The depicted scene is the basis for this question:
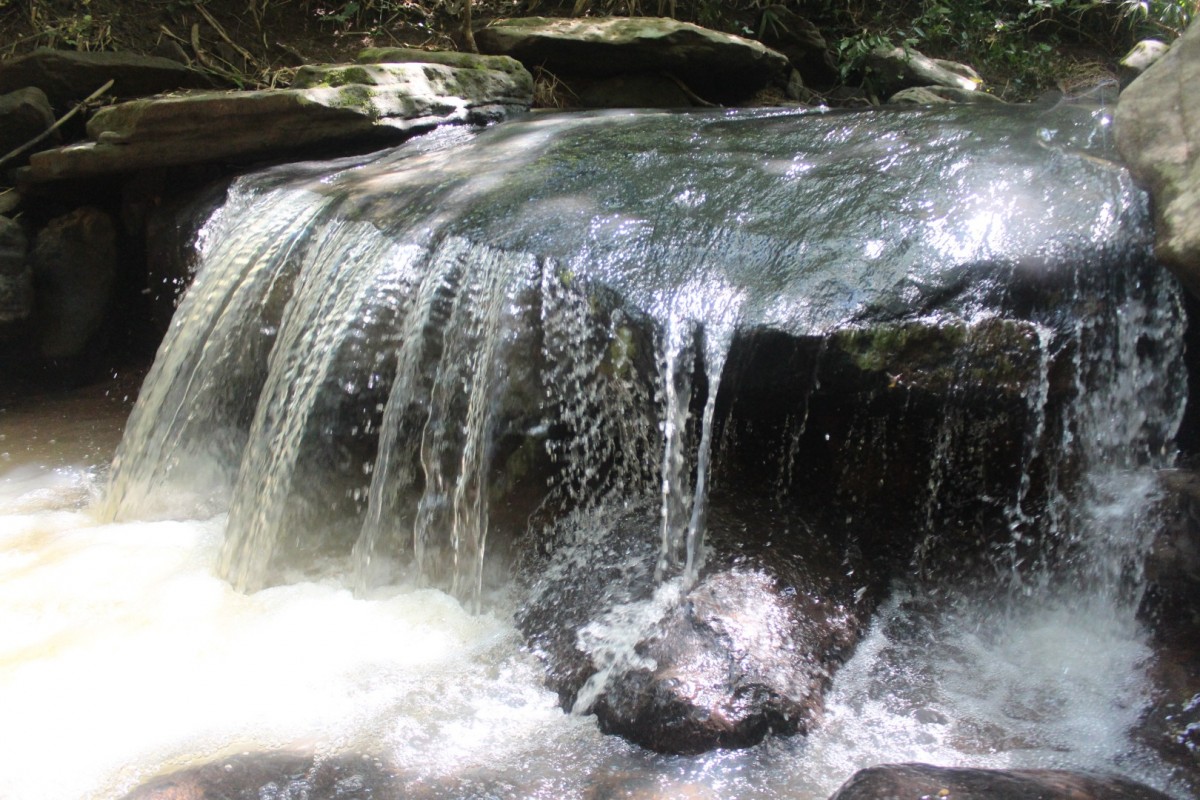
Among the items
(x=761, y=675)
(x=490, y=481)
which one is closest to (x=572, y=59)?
(x=490, y=481)

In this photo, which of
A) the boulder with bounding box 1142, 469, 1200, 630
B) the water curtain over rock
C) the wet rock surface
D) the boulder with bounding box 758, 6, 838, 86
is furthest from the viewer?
the boulder with bounding box 758, 6, 838, 86

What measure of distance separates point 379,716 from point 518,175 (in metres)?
2.20

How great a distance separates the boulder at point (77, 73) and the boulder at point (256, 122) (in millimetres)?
561

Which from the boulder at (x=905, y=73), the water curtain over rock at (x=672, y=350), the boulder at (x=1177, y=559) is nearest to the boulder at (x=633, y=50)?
the boulder at (x=905, y=73)

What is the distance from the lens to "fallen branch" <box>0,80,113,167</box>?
15.4 ft

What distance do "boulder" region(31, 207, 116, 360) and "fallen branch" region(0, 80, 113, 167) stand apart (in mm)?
409

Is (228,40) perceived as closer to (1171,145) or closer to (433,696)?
(433,696)

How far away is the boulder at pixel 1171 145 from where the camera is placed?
2.43 meters

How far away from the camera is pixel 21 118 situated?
4664 millimetres

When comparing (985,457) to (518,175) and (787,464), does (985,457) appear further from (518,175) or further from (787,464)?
(518,175)

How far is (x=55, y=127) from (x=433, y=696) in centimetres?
396

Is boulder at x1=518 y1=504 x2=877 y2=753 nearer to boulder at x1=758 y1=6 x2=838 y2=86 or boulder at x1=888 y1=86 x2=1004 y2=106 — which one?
boulder at x1=888 y1=86 x2=1004 y2=106

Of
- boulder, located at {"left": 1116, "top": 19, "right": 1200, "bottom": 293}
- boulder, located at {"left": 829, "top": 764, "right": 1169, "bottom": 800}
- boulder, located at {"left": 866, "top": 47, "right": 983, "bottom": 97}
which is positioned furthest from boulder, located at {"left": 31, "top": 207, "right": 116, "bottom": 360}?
boulder, located at {"left": 866, "top": 47, "right": 983, "bottom": 97}

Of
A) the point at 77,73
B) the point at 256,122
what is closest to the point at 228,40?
the point at 77,73
